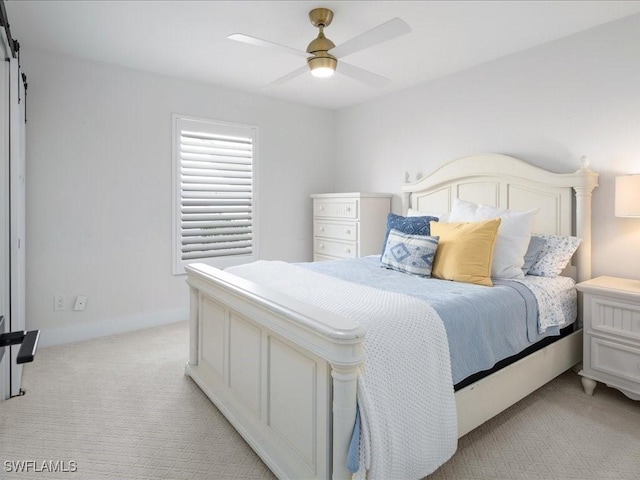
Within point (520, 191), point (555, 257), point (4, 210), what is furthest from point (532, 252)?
point (4, 210)

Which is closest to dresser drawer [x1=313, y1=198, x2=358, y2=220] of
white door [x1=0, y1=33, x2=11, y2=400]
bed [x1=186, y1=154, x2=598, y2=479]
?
bed [x1=186, y1=154, x2=598, y2=479]

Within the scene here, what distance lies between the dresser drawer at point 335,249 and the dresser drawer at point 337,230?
7 cm

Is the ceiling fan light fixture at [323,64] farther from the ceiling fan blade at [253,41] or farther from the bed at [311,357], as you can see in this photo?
the bed at [311,357]

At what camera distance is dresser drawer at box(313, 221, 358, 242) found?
13.5 ft

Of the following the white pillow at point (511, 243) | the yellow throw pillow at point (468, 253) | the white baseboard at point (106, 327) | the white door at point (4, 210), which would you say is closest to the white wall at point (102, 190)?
the white baseboard at point (106, 327)

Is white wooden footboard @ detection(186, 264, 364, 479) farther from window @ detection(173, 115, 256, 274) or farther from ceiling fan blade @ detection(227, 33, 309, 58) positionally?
window @ detection(173, 115, 256, 274)

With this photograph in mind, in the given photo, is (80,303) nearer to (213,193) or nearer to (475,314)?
(213,193)

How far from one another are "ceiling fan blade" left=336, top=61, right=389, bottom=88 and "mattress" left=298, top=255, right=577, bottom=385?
1.30 meters

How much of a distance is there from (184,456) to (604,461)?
1.97m

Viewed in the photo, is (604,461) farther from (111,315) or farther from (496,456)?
(111,315)

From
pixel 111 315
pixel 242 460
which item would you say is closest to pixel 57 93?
pixel 111 315

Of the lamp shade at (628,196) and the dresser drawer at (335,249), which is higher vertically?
the lamp shade at (628,196)

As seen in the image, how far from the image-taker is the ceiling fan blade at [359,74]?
2451 millimetres

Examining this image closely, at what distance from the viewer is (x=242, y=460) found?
1792 mm
